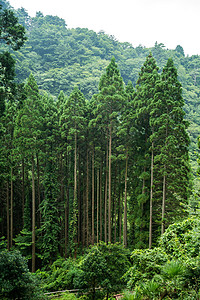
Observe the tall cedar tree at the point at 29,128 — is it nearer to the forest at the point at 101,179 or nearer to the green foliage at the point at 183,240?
the forest at the point at 101,179

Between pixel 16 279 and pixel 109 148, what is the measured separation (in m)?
10.7

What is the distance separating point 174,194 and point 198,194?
24.8ft

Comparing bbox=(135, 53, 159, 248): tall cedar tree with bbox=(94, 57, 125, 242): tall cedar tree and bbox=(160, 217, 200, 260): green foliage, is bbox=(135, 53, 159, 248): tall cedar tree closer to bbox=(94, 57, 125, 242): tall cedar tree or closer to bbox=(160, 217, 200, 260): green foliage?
bbox=(94, 57, 125, 242): tall cedar tree

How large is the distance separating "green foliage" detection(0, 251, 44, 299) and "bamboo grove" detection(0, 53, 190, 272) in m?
6.87

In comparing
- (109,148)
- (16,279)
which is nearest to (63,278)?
(16,279)

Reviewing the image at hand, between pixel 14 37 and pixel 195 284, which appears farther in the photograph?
pixel 14 37

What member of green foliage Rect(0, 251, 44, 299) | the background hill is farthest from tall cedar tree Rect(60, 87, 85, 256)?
the background hill

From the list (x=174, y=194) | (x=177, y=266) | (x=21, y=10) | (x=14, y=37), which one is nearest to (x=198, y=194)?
(x=177, y=266)

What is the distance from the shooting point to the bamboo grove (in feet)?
44.7

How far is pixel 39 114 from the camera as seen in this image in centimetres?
1628

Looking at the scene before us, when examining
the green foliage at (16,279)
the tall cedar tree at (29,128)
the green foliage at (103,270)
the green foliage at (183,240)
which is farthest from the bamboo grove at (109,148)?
the green foliage at (16,279)

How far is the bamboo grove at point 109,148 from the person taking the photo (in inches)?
536

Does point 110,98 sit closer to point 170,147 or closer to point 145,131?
point 145,131

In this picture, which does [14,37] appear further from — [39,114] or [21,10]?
[21,10]
